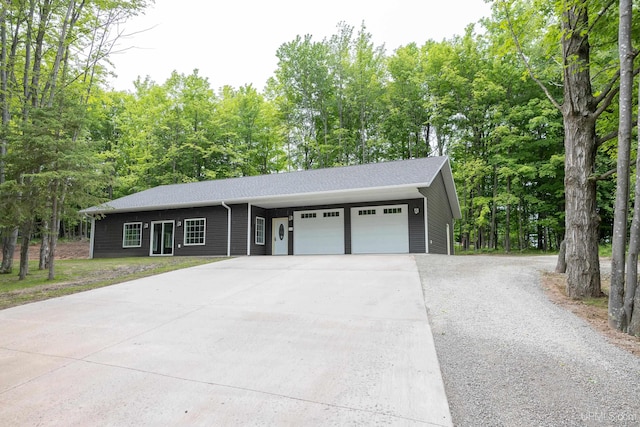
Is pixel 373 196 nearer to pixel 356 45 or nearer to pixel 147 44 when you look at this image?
pixel 147 44

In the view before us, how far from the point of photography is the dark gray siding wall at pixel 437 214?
12.6 metres

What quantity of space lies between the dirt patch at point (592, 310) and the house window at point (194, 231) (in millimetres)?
11871

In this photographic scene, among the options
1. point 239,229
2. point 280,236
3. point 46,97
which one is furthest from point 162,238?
point 46,97

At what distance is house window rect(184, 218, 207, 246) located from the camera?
14.3m

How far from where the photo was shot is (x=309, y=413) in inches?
92.0

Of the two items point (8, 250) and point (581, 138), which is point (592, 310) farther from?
point (8, 250)

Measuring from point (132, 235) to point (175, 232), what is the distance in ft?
8.40

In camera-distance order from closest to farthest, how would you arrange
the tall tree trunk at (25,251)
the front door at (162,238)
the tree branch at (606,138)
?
the tree branch at (606,138), the tall tree trunk at (25,251), the front door at (162,238)

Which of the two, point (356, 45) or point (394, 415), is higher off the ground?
point (356, 45)

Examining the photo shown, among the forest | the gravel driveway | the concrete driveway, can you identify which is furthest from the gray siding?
the gravel driveway

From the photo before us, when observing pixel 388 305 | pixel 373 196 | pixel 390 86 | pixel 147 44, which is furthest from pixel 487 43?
pixel 388 305

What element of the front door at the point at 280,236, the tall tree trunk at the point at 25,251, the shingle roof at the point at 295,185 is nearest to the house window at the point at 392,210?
the shingle roof at the point at 295,185

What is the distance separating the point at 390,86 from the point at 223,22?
14.5 metres

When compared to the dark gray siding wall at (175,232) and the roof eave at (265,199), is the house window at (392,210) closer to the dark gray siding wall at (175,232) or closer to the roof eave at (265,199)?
the roof eave at (265,199)
